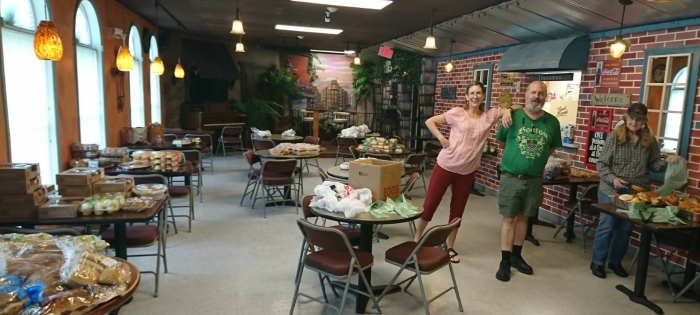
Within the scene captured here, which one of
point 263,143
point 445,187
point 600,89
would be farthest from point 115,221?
point 600,89

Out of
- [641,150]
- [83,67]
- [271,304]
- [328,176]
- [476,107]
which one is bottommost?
[271,304]

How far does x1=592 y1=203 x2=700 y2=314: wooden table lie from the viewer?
3.26m

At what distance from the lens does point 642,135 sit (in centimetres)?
382

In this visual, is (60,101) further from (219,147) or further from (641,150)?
(219,147)

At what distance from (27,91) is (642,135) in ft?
18.1

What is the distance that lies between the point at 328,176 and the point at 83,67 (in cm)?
345

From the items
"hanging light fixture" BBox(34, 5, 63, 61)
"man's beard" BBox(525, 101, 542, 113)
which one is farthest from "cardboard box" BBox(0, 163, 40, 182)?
"man's beard" BBox(525, 101, 542, 113)

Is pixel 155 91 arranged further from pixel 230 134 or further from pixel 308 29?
pixel 308 29

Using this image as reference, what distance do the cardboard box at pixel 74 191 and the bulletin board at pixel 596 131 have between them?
198 inches

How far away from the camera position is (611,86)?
16.2 feet

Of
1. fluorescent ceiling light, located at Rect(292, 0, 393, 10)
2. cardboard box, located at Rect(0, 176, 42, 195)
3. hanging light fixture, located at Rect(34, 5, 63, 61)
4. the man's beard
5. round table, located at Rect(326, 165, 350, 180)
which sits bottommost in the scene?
round table, located at Rect(326, 165, 350, 180)

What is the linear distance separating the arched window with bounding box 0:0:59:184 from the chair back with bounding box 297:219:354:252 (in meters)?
2.71

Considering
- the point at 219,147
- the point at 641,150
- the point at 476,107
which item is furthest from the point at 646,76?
the point at 219,147

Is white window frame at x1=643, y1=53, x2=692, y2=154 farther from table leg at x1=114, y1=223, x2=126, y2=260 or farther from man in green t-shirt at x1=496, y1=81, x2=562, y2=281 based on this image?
table leg at x1=114, y1=223, x2=126, y2=260
